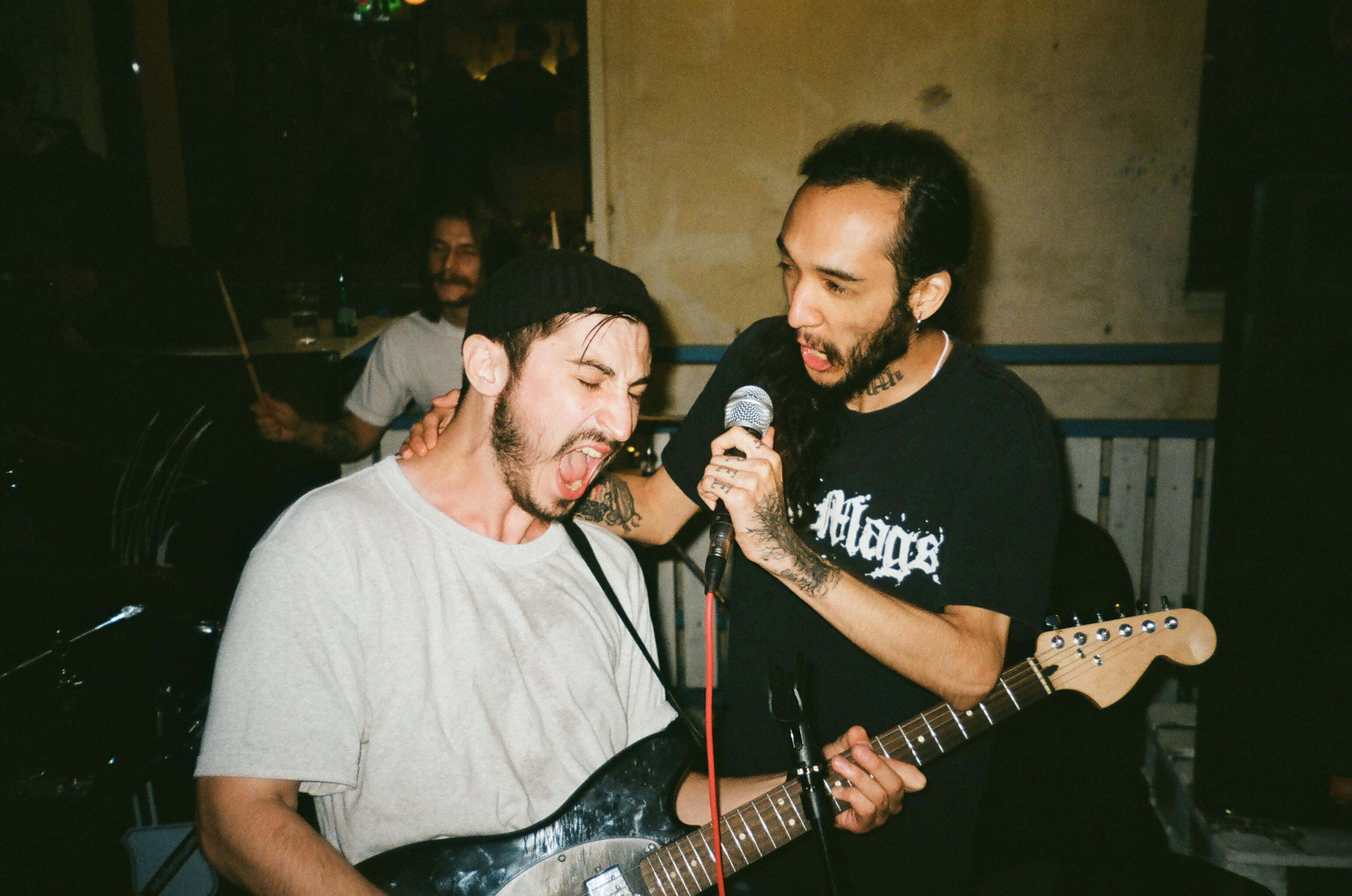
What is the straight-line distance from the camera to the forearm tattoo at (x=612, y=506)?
7.02ft

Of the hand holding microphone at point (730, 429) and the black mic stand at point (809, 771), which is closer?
the black mic stand at point (809, 771)

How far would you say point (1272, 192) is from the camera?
2.11m

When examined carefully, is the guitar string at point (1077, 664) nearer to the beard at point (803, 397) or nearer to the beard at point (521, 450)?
the beard at point (803, 397)

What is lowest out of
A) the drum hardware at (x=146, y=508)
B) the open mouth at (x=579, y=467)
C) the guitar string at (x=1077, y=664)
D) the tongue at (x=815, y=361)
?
the guitar string at (x=1077, y=664)

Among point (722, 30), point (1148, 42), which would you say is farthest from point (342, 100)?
point (1148, 42)

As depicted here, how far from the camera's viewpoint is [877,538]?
196 centimetres

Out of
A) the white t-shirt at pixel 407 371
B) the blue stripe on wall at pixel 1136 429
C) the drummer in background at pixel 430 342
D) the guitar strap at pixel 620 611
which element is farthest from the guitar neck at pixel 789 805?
the white t-shirt at pixel 407 371

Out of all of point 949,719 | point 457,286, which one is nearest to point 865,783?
point 949,719

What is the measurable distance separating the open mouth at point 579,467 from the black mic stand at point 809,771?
2.12 ft

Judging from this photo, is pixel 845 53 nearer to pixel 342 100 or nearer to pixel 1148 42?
pixel 1148 42

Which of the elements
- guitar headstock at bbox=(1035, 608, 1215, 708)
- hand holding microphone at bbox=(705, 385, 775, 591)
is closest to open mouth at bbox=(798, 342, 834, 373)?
hand holding microphone at bbox=(705, 385, 775, 591)

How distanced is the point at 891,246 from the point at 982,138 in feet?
10.1

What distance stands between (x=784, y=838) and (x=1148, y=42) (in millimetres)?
4486

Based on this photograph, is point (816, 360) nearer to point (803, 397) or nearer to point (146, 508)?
point (803, 397)
